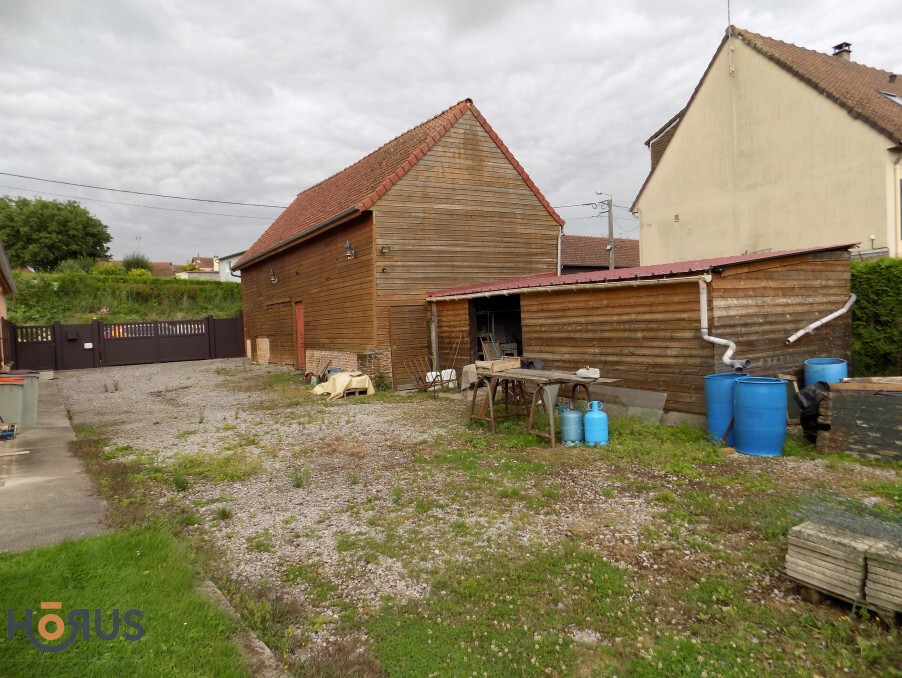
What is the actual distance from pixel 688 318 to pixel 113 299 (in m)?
29.7

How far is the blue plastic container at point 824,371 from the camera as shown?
8.52 m

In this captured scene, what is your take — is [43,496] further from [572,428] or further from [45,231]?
[45,231]

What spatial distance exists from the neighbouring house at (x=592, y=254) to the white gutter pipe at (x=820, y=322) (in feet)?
60.6

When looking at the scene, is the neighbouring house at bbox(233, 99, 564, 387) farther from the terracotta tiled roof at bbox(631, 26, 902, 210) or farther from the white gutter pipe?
the white gutter pipe

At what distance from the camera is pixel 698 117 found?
18.2m

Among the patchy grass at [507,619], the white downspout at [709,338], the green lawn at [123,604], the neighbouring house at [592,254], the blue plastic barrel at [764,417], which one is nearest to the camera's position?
the green lawn at [123,604]

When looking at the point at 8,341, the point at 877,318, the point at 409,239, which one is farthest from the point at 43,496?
the point at 8,341

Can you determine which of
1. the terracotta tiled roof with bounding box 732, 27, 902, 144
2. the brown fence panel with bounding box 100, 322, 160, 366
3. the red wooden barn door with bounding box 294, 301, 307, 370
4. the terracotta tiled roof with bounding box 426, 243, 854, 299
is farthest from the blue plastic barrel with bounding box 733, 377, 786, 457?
the brown fence panel with bounding box 100, 322, 160, 366

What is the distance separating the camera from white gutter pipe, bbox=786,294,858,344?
8711mm

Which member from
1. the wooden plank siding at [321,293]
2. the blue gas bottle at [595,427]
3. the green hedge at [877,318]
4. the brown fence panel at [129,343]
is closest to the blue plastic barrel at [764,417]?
the blue gas bottle at [595,427]

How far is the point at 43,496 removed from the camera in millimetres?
5289

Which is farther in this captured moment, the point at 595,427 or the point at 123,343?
the point at 123,343

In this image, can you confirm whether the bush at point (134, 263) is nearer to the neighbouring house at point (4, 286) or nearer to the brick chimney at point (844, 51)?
the neighbouring house at point (4, 286)

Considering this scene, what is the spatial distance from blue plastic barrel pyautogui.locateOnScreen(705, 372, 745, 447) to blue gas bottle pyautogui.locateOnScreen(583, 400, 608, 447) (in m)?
1.42
